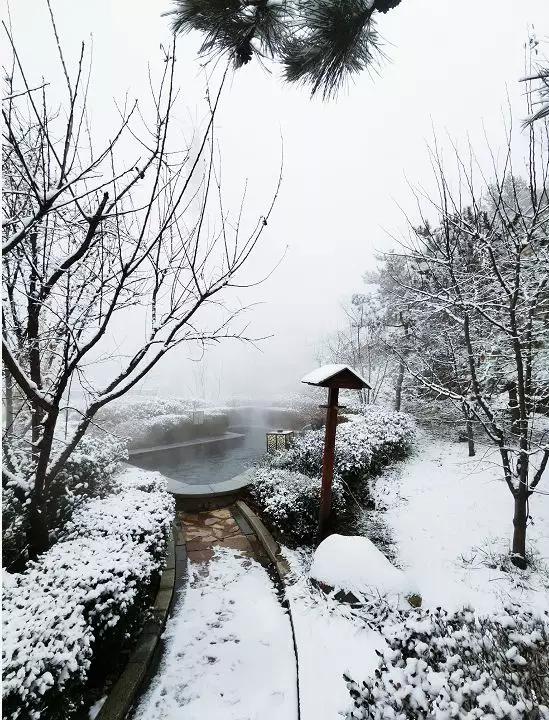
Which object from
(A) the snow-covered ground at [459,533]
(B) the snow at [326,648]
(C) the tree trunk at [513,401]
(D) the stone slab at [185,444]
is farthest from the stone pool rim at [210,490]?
(C) the tree trunk at [513,401]

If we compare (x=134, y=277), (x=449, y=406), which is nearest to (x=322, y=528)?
(x=134, y=277)

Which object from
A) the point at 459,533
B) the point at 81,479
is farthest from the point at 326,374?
the point at 81,479

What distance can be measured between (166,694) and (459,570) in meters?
3.99

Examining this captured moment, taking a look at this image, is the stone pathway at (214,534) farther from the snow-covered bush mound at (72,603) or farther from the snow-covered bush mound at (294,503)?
the snow-covered bush mound at (72,603)

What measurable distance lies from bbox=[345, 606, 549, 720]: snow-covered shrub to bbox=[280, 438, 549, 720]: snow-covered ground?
77cm

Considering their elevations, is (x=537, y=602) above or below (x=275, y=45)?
below

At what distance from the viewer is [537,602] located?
4.11 meters

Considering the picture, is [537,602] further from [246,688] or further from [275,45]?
[275,45]

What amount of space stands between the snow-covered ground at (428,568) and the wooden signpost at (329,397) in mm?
751

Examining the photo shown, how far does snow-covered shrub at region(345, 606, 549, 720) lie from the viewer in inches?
69.7

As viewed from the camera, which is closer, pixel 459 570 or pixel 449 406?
pixel 459 570

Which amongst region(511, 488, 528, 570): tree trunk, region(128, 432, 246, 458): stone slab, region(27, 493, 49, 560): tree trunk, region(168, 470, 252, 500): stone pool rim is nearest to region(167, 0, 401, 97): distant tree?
region(27, 493, 49, 560): tree trunk

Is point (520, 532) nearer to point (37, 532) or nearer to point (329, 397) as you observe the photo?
point (329, 397)

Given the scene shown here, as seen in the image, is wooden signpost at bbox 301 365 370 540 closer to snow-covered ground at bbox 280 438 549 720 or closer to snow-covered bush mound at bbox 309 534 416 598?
snow-covered ground at bbox 280 438 549 720
